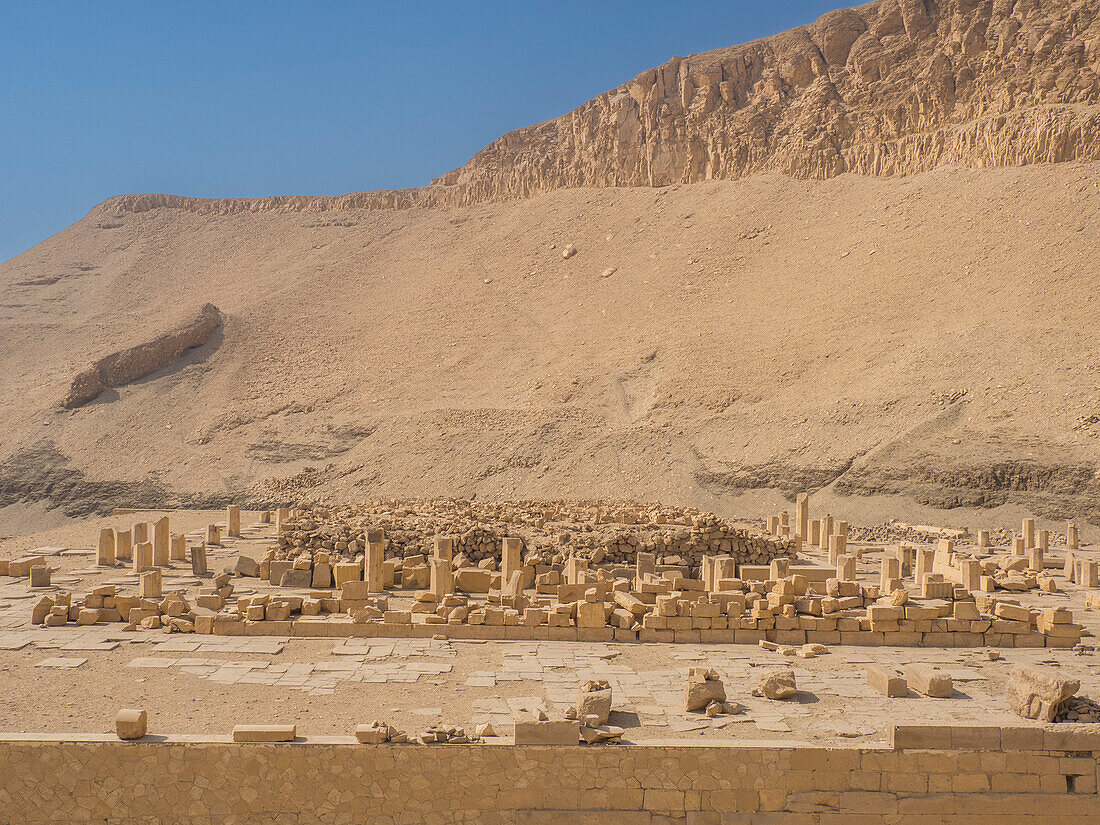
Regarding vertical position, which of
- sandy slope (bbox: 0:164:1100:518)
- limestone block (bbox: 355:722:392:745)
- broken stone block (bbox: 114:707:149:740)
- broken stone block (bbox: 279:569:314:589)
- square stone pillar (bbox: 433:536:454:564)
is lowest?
broken stone block (bbox: 279:569:314:589)

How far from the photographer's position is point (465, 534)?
18.9 metres

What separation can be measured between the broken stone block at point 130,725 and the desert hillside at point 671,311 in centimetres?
2530

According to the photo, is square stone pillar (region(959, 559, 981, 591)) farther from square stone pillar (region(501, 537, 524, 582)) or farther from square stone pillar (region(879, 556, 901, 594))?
square stone pillar (region(501, 537, 524, 582))

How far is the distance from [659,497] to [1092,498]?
1305 cm

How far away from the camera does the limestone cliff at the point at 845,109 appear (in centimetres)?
4731

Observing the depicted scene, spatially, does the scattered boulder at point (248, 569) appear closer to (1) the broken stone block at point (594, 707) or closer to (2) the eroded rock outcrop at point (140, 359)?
(1) the broken stone block at point (594, 707)

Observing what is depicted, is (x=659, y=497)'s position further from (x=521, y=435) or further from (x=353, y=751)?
(x=353, y=751)

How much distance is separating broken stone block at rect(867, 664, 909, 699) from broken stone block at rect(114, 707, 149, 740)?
7230 millimetres

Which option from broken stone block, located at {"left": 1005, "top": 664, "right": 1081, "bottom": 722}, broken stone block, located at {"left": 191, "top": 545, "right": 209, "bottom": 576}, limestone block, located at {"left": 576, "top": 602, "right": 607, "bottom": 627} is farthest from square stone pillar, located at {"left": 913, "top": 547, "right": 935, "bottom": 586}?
broken stone block, located at {"left": 191, "top": 545, "right": 209, "bottom": 576}

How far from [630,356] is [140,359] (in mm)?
26806

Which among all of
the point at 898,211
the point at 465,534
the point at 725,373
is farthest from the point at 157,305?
the point at 465,534

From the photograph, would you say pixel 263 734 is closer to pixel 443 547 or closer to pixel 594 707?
pixel 594 707

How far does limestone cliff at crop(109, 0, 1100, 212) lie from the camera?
47312 mm

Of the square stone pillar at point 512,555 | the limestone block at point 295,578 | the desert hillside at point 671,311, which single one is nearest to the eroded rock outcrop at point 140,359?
the desert hillside at point 671,311
